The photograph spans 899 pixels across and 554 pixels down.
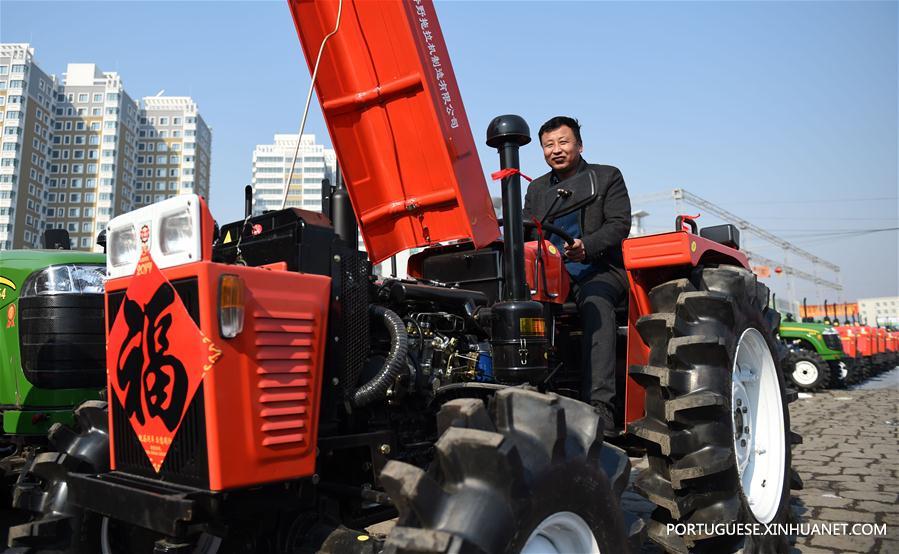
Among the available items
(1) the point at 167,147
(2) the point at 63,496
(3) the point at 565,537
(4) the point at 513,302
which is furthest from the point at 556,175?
(1) the point at 167,147

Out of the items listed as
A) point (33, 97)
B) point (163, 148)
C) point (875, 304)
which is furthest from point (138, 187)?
point (875, 304)

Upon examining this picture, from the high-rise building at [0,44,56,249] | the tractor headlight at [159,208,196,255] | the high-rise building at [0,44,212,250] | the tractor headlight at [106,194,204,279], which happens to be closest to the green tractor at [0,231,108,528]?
the tractor headlight at [106,194,204,279]

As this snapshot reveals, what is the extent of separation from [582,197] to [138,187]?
112 m

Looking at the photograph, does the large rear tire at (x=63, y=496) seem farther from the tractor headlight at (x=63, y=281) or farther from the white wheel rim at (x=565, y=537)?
the tractor headlight at (x=63, y=281)

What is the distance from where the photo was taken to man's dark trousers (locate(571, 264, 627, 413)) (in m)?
3.14

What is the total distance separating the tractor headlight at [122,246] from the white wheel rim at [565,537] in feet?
5.67

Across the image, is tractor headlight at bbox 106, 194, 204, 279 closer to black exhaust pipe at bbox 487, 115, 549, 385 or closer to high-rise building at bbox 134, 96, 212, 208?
black exhaust pipe at bbox 487, 115, 549, 385

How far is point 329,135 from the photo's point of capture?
324 centimetres

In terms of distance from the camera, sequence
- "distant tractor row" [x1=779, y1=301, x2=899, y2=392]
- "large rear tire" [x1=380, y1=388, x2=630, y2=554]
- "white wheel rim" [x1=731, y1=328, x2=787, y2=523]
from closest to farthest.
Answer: "large rear tire" [x1=380, y1=388, x2=630, y2=554]
"white wheel rim" [x1=731, y1=328, x2=787, y2=523]
"distant tractor row" [x1=779, y1=301, x2=899, y2=392]

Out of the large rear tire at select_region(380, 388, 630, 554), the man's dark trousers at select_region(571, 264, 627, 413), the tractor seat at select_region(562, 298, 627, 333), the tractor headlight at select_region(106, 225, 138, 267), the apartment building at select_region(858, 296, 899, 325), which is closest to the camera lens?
the large rear tire at select_region(380, 388, 630, 554)

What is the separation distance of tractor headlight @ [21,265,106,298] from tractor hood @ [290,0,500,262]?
92.6 inches

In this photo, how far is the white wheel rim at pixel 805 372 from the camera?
574 inches

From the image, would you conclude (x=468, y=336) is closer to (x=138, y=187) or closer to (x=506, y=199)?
(x=506, y=199)

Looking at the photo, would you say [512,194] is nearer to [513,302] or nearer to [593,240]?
[513,302]
